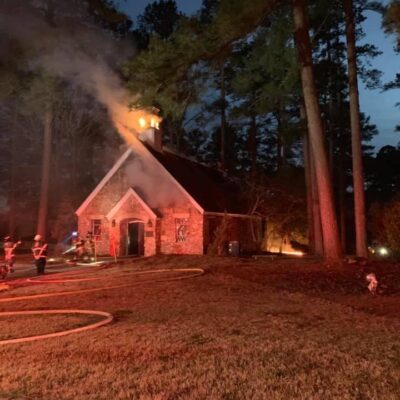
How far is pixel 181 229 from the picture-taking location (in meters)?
23.1

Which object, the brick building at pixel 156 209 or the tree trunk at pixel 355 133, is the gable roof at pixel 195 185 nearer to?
the brick building at pixel 156 209

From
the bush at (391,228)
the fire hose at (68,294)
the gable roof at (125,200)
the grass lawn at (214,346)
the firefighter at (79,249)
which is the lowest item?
the grass lawn at (214,346)

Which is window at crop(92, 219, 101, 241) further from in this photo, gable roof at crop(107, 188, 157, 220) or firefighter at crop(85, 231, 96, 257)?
gable roof at crop(107, 188, 157, 220)

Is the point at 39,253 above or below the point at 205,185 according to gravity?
below

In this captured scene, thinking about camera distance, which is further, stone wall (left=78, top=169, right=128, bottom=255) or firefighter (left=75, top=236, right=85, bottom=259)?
stone wall (left=78, top=169, right=128, bottom=255)

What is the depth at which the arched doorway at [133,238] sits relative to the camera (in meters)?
24.5

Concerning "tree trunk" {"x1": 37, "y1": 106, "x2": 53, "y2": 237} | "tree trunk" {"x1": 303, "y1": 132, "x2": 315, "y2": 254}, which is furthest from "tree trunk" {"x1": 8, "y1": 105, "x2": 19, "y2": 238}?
"tree trunk" {"x1": 303, "y1": 132, "x2": 315, "y2": 254}

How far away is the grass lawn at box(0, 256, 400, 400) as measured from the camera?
15.2 feet

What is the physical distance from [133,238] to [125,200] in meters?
2.92

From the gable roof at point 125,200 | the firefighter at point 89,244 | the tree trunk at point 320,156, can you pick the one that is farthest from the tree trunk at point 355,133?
the firefighter at point 89,244

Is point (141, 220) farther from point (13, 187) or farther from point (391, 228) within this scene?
point (13, 187)

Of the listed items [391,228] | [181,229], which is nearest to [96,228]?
[181,229]

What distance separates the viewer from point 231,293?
34.7ft

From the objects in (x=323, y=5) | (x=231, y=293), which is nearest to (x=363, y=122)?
(x=323, y=5)
